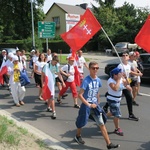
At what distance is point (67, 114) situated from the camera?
25.3 ft

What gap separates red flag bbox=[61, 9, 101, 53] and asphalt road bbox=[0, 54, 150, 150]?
1950 mm

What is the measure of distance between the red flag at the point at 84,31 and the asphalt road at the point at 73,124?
195 cm

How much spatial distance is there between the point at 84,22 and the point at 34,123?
2741 mm

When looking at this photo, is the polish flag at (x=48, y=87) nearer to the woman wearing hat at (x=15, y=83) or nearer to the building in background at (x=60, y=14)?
the woman wearing hat at (x=15, y=83)

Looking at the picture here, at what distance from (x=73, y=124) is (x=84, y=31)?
2275 mm

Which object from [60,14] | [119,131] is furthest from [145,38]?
[60,14]

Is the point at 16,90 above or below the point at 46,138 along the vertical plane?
above

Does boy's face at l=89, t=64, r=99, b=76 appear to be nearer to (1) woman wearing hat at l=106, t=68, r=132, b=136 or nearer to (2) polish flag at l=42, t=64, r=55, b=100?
(1) woman wearing hat at l=106, t=68, r=132, b=136

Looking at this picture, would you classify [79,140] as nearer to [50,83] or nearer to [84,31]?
[50,83]

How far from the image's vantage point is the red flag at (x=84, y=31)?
6.90m

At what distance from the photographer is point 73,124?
22.5 ft

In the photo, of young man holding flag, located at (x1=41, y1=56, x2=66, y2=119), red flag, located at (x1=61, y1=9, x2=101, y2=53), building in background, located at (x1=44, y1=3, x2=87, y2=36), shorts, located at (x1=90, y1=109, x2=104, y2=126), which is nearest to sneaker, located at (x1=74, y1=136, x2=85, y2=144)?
shorts, located at (x1=90, y1=109, x2=104, y2=126)

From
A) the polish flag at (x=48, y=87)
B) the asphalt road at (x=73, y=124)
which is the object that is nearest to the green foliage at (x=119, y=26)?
the asphalt road at (x=73, y=124)

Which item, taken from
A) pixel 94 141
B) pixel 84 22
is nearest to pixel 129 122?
pixel 94 141
